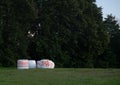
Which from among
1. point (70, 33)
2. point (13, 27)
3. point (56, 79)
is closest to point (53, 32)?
point (70, 33)

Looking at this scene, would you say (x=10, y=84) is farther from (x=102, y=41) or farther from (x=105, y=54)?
(x=105, y=54)

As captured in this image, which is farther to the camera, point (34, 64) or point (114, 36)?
point (114, 36)

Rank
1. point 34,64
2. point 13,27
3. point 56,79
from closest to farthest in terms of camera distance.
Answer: point 56,79, point 34,64, point 13,27

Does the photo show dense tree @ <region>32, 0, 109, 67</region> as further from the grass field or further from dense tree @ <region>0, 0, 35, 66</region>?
the grass field

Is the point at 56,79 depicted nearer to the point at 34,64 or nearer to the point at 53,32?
the point at 34,64

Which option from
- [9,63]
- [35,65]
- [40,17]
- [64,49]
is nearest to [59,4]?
[40,17]

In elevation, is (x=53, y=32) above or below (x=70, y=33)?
above

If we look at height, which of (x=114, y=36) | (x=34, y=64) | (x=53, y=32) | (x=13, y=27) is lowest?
(x=34, y=64)

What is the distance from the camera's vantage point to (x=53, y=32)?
199 ft

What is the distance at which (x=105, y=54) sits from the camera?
72.7 metres

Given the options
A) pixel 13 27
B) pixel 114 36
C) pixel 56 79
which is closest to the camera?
pixel 56 79

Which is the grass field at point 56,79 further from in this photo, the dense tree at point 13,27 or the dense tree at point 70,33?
the dense tree at point 70,33

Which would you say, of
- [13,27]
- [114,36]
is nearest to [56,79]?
[13,27]

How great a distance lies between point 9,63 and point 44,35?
853 centimetres
